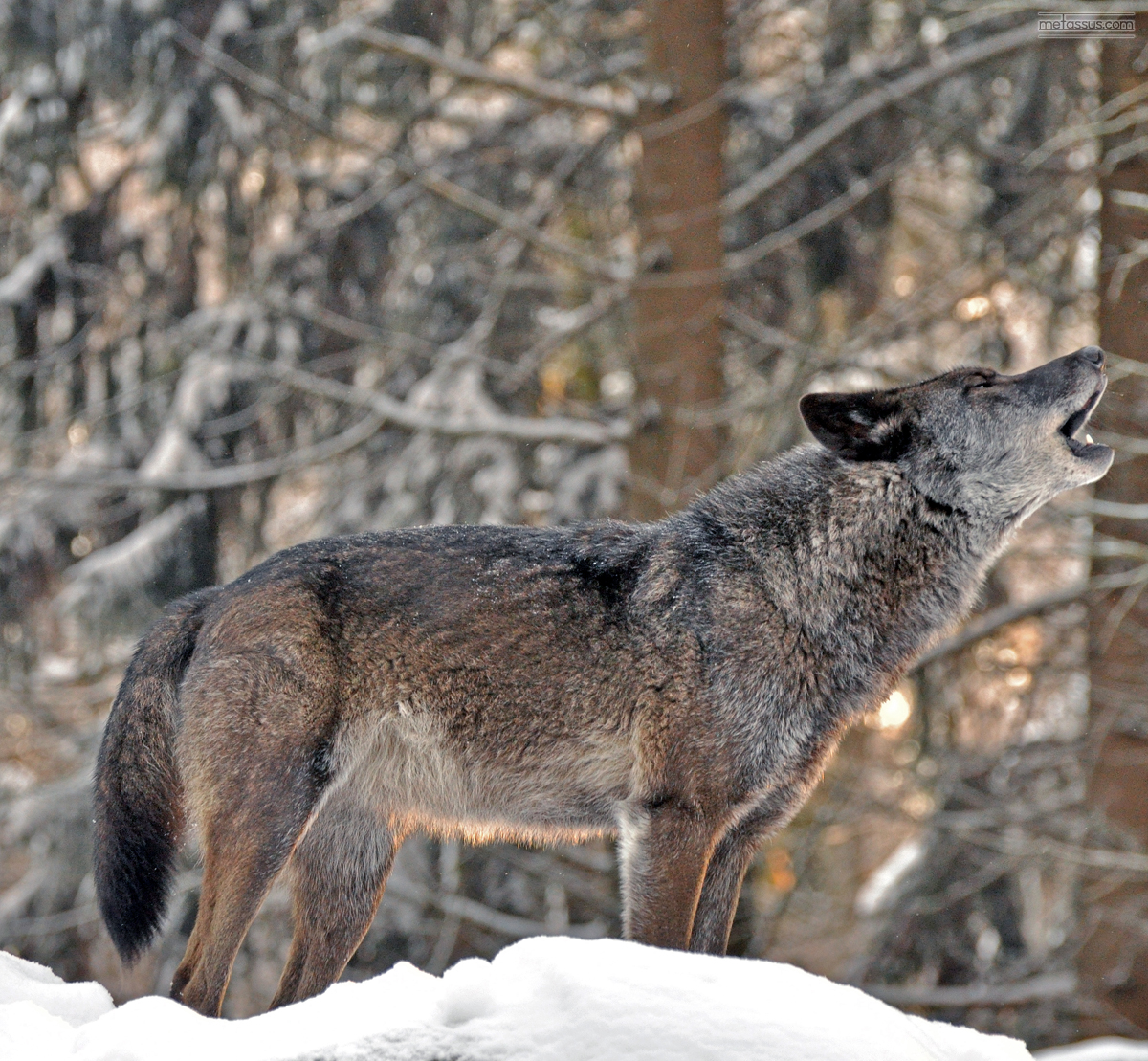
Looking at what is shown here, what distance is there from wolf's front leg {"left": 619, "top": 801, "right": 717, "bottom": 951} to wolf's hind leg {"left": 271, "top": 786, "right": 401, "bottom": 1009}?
968 mm

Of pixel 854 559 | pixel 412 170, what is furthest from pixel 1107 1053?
pixel 412 170

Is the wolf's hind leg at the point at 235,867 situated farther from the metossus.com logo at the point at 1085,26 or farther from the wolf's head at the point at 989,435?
the metossus.com logo at the point at 1085,26

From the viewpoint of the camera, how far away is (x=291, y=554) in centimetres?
433

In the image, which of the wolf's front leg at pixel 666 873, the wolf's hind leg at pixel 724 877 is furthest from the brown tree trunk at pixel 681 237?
the wolf's front leg at pixel 666 873

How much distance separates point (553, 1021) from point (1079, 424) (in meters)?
3.06

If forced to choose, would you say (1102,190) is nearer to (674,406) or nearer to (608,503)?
(674,406)

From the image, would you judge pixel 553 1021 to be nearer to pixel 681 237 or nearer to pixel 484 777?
pixel 484 777

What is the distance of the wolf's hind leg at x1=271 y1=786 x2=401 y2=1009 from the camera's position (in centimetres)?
438

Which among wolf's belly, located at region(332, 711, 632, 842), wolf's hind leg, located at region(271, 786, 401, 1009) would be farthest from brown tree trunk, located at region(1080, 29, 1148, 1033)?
wolf's hind leg, located at region(271, 786, 401, 1009)

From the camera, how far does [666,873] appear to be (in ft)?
13.0

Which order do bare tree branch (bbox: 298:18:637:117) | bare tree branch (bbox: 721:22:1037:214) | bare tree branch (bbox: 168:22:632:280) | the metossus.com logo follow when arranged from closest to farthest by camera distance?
1. bare tree branch (bbox: 168:22:632:280)
2. bare tree branch (bbox: 298:18:637:117)
3. the metossus.com logo
4. bare tree branch (bbox: 721:22:1037:214)

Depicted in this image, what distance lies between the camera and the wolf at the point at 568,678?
3959 mm

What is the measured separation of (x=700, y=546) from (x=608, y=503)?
598 cm

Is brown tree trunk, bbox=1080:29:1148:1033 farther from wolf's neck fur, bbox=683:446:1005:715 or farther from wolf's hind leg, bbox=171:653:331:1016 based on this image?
wolf's hind leg, bbox=171:653:331:1016
